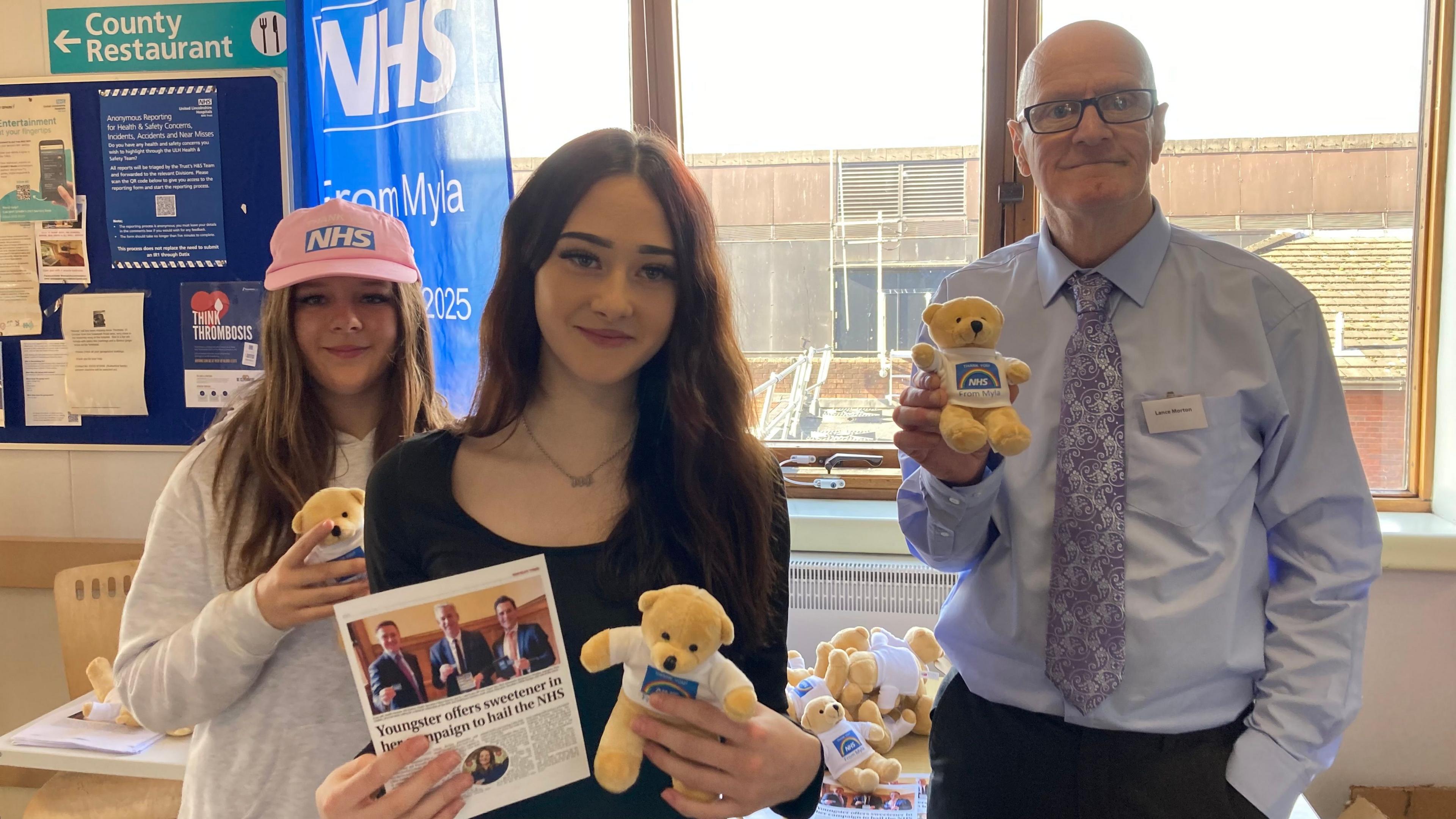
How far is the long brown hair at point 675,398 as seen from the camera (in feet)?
3.65

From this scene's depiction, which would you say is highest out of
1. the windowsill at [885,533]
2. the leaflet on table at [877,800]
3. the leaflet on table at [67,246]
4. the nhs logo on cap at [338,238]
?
the leaflet on table at [67,246]

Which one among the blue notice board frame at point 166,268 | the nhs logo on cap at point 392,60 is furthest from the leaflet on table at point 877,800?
the blue notice board frame at point 166,268

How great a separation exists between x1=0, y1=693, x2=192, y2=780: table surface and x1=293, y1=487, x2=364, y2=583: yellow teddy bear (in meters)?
1.10

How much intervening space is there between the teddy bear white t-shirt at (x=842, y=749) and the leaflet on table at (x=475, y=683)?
1077mm

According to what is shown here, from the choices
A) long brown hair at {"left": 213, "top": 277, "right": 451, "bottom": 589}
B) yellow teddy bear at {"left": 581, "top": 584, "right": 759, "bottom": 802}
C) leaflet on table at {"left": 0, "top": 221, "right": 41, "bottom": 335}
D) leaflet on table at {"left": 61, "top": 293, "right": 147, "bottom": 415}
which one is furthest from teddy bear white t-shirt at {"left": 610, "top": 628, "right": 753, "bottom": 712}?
leaflet on table at {"left": 0, "top": 221, "right": 41, "bottom": 335}

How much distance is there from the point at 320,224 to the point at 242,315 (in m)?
1.65

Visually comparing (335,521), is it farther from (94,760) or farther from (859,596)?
(859,596)

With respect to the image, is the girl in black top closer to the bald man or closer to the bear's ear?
the bear's ear

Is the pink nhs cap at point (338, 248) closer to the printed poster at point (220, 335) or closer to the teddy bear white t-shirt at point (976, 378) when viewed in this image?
the teddy bear white t-shirt at point (976, 378)

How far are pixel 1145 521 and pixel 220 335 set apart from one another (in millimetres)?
2810

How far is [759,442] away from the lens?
1.26 m

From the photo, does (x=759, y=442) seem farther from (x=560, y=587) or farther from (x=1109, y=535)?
(x=1109, y=535)

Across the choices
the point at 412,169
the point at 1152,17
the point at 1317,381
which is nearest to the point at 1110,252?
the point at 1317,381

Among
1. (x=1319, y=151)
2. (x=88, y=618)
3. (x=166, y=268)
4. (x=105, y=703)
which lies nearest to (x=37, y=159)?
(x=166, y=268)
